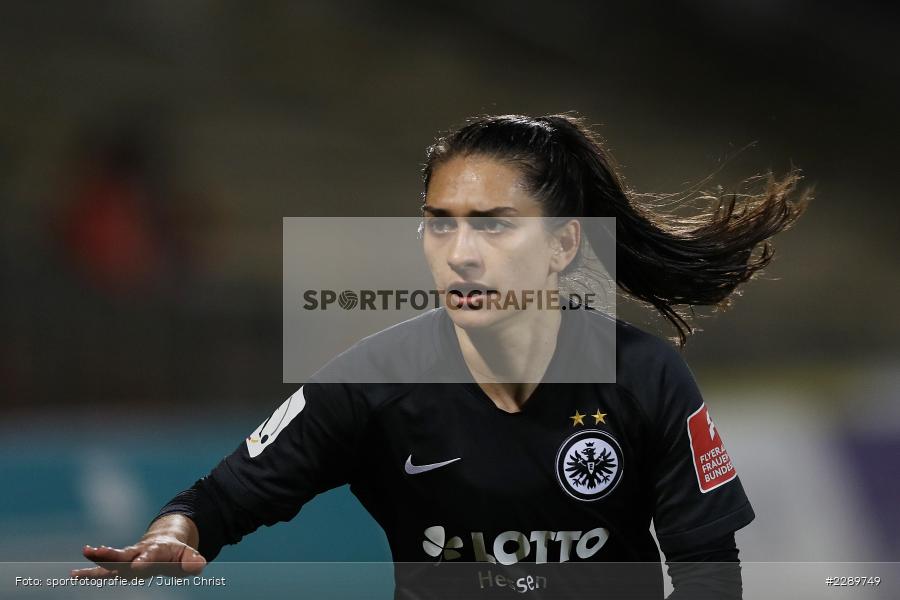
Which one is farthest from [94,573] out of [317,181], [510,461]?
[317,181]

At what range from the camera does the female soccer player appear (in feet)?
8.55

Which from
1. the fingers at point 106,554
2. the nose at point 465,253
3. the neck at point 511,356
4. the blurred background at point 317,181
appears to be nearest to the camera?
the fingers at point 106,554

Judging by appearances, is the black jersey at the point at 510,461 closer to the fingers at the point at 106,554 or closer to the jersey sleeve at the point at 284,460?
the jersey sleeve at the point at 284,460

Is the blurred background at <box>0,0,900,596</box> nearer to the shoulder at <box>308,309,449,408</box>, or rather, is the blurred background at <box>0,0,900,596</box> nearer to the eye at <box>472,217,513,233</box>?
the shoulder at <box>308,309,449,408</box>

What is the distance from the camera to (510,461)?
2691 millimetres

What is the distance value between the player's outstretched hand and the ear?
3.54 feet

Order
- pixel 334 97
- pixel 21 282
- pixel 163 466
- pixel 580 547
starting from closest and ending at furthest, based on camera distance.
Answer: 1. pixel 580 547
2. pixel 163 466
3. pixel 21 282
4. pixel 334 97

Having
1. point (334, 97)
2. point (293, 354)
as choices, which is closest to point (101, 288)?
point (293, 354)

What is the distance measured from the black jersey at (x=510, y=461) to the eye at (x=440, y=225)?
0.29 meters

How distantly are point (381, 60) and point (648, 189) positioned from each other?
2369 mm

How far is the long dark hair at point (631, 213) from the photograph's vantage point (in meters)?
2.66

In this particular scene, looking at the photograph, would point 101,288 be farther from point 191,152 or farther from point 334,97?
point 334,97

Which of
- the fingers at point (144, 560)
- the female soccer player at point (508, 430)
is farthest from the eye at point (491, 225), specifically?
the fingers at point (144, 560)

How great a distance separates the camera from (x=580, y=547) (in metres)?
2.73
